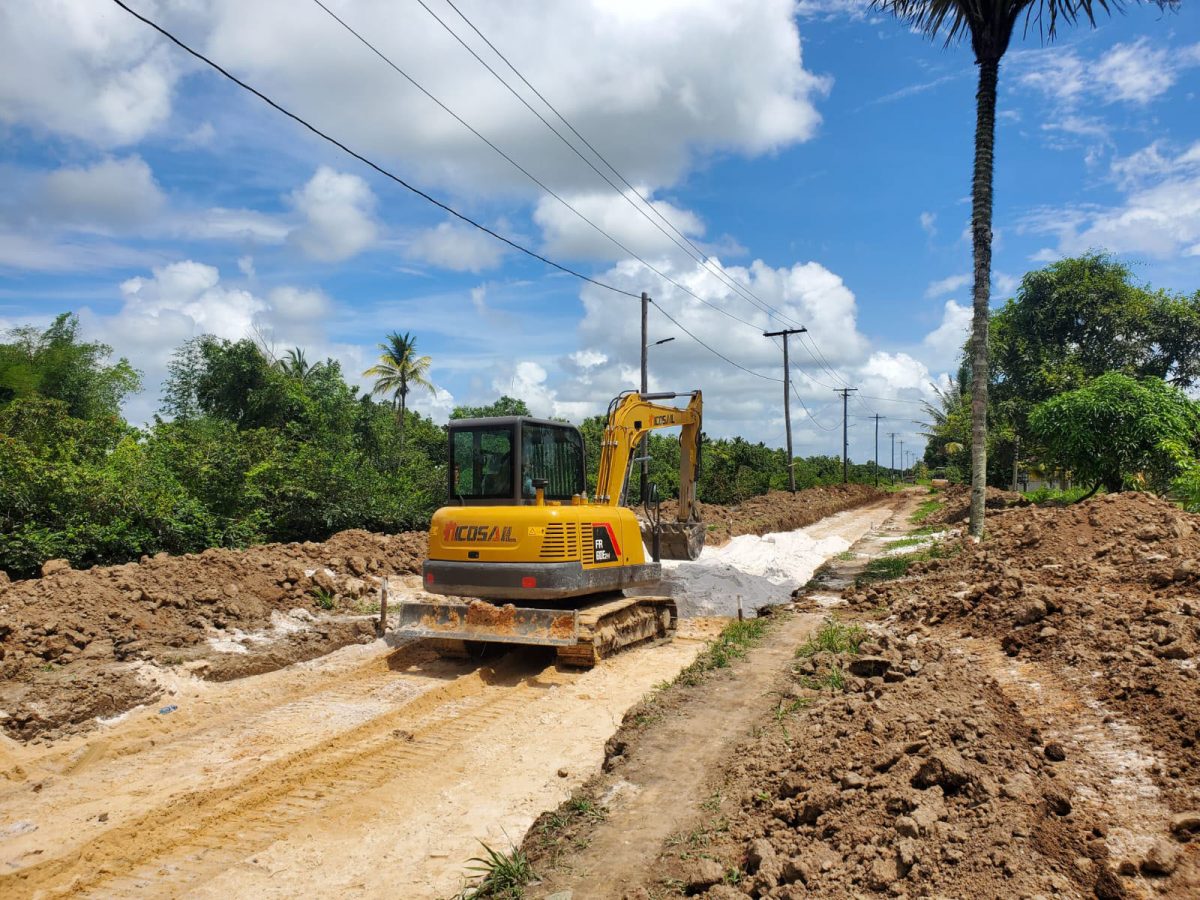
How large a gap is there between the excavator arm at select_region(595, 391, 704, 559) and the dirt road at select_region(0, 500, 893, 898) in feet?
9.04

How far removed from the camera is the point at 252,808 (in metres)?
5.42

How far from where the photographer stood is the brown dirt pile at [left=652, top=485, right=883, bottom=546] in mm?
25689

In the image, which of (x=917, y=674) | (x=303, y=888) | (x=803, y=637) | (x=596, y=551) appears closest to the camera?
(x=303, y=888)

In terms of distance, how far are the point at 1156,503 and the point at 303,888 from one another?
16462 mm

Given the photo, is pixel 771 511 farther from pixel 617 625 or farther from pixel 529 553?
pixel 529 553

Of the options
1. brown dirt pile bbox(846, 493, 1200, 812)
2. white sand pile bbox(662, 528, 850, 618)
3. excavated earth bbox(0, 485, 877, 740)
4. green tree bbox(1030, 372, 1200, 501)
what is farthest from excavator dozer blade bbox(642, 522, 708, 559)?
green tree bbox(1030, 372, 1200, 501)

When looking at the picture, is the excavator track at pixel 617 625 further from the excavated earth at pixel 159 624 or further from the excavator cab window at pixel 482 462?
the excavated earth at pixel 159 624

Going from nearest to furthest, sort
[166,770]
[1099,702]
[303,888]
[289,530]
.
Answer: [303,888]
[1099,702]
[166,770]
[289,530]

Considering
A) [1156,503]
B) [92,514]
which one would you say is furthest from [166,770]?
[1156,503]

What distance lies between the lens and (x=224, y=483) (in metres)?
17.2

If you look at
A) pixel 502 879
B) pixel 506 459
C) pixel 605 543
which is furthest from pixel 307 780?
pixel 605 543

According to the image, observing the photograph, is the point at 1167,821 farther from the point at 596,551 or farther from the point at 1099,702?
the point at 596,551

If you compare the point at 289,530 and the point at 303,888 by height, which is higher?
the point at 289,530

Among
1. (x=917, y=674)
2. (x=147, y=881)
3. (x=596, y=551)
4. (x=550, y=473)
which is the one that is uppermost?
(x=550, y=473)
